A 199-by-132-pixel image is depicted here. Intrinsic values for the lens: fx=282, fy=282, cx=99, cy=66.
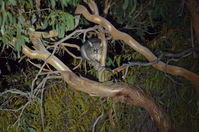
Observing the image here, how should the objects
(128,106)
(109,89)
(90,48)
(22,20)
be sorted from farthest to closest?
(128,106)
(90,48)
(109,89)
(22,20)

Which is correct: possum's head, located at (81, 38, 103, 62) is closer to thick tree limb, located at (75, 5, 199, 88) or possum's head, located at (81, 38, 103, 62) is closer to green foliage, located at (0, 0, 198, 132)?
green foliage, located at (0, 0, 198, 132)

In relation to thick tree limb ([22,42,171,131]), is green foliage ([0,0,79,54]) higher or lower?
higher

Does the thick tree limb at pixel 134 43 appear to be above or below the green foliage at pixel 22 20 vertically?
below

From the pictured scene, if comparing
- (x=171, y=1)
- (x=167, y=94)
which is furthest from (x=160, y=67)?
(x=171, y=1)

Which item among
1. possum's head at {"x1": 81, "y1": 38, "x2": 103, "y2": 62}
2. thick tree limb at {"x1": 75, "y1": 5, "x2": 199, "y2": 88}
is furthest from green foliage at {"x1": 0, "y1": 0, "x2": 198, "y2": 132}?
thick tree limb at {"x1": 75, "y1": 5, "x2": 199, "y2": 88}

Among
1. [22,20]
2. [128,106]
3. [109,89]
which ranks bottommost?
[128,106]

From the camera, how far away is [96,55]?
2441 millimetres

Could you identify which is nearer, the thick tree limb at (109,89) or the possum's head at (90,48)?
the thick tree limb at (109,89)

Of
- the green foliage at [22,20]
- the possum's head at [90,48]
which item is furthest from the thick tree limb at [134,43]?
the possum's head at [90,48]

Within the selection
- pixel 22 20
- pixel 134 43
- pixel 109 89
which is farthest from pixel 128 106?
pixel 22 20

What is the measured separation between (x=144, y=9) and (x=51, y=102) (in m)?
1.15

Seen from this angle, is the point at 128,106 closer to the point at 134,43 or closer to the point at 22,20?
the point at 134,43

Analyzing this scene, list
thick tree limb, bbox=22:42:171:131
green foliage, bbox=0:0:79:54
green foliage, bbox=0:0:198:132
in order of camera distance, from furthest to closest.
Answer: green foliage, bbox=0:0:198:132
thick tree limb, bbox=22:42:171:131
green foliage, bbox=0:0:79:54

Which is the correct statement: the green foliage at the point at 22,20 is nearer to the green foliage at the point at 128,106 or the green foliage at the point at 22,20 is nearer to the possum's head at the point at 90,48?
the green foliage at the point at 128,106
